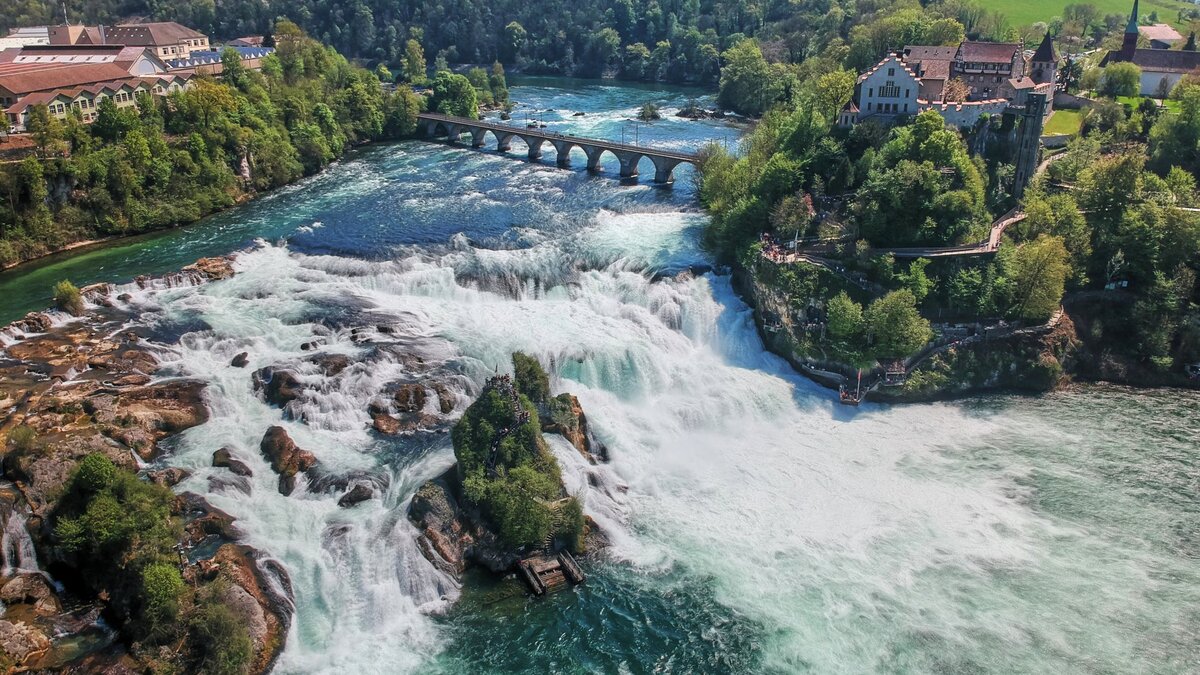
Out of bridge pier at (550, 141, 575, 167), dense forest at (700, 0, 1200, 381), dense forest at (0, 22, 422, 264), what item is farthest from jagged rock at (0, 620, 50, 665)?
bridge pier at (550, 141, 575, 167)

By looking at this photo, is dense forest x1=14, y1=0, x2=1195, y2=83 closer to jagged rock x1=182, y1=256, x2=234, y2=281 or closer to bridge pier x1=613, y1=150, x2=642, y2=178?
bridge pier x1=613, y1=150, x2=642, y2=178

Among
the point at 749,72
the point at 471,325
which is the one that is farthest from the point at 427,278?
the point at 749,72

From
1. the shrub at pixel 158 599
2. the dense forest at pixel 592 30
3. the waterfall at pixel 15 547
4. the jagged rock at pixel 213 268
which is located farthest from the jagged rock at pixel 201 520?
the dense forest at pixel 592 30

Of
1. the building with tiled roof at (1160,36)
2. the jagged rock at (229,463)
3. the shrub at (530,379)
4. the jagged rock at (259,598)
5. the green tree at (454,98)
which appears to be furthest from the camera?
the green tree at (454,98)

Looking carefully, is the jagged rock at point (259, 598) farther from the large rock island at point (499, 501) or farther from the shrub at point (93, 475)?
the large rock island at point (499, 501)

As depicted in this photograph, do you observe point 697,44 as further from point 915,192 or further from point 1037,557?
point 1037,557

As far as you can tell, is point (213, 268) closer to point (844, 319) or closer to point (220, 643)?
point (220, 643)

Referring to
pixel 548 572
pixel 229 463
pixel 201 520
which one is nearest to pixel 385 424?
pixel 229 463
